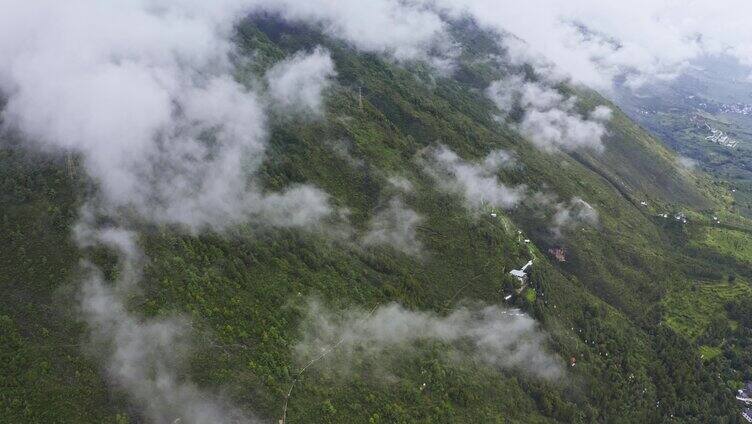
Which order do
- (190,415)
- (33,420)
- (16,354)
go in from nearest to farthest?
(33,420) < (16,354) < (190,415)

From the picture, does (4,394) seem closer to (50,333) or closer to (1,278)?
(50,333)

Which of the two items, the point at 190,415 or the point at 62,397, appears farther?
the point at 190,415

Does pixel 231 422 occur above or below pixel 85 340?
below

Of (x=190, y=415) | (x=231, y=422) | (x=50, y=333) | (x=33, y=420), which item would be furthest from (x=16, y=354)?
(x=231, y=422)

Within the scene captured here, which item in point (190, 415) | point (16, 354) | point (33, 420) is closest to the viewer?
point (33, 420)

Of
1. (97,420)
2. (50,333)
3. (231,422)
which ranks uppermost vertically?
(50,333)

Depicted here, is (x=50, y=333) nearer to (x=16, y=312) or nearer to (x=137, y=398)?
(x=16, y=312)

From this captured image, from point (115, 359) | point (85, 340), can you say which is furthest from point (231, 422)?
point (85, 340)

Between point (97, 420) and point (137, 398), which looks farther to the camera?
point (137, 398)

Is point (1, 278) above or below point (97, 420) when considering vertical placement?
above
